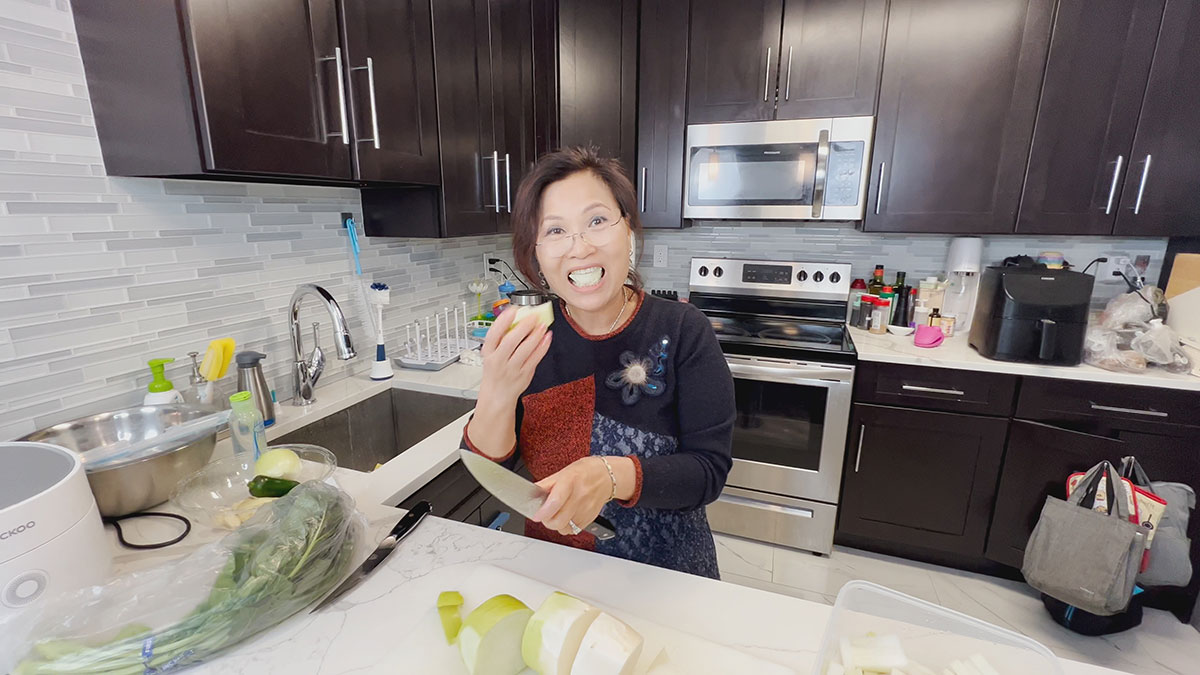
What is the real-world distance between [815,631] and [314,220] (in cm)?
160

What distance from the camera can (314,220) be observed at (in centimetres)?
152

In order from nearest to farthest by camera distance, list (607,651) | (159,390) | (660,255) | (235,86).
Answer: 1. (607,651)
2. (235,86)
3. (159,390)
4. (660,255)

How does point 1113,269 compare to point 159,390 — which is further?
point 1113,269

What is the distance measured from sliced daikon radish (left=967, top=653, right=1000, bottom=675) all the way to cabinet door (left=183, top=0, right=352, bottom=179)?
4.37 ft

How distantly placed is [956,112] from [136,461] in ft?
8.68

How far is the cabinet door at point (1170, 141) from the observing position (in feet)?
5.57

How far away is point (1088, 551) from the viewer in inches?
63.2

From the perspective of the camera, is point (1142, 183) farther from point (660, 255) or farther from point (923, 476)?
point (660, 255)

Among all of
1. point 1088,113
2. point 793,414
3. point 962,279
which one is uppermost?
point 1088,113

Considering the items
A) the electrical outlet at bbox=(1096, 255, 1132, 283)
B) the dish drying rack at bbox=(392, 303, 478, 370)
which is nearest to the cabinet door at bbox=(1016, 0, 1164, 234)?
the electrical outlet at bbox=(1096, 255, 1132, 283)

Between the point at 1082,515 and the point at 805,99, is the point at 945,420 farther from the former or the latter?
the point at 805,99

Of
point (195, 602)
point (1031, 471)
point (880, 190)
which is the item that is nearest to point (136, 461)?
point (195, 602)

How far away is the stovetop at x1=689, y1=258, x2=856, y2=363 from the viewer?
6.91 feet

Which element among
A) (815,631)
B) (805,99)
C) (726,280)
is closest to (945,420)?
(726,280)
